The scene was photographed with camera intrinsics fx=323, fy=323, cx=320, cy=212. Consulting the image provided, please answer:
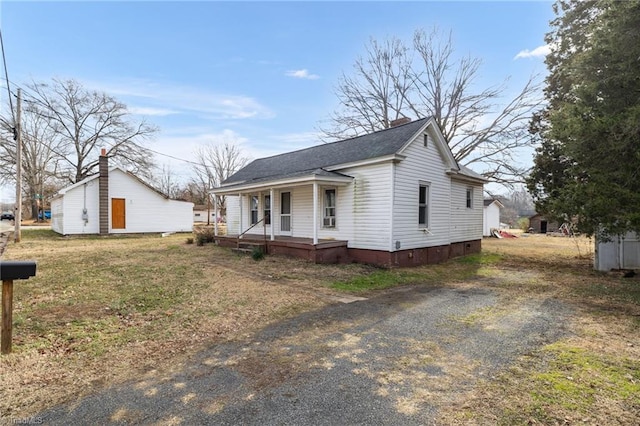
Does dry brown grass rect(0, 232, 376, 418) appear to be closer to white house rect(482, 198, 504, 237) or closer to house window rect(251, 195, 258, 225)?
house window rect(251, 195, 258, 225)

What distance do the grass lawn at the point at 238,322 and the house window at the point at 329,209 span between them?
87.7 inches

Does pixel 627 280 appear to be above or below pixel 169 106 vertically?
below

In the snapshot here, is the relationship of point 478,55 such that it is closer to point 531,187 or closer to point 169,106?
point 531,187

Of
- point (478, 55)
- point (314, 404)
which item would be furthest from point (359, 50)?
point (314, 404)

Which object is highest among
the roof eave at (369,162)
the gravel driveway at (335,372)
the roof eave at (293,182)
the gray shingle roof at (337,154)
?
the gray shingle roof at (337,154)

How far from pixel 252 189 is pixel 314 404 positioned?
11.5 meters

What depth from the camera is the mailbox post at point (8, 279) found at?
3.36 meters

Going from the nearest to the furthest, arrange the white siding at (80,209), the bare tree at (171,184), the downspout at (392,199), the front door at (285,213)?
the downspout at (392,199), the front door at (285,213), the white siding at (80,209), the bare tree at (171,184)

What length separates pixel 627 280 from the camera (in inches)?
356

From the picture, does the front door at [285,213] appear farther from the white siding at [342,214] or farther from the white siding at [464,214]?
the white siding at [464,214]

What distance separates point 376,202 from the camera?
10.7 metres

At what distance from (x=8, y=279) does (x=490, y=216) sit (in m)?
34.2

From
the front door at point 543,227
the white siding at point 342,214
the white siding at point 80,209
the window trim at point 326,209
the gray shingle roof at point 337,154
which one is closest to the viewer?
the gray shingle roof at point 337,154

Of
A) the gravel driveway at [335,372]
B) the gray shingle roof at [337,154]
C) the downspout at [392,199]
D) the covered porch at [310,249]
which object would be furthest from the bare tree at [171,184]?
the gravel driveway at [335,372]
